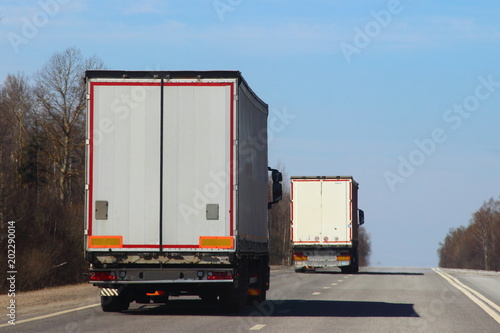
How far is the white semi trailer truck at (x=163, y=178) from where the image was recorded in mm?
14648

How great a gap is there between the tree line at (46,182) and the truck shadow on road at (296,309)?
8.89 meters

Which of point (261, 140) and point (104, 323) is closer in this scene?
point (104, 323)

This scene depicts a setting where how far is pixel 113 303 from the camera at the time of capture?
16.0 meters

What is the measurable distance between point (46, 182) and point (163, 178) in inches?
1952

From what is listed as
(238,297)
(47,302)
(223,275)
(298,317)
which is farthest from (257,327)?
(47,302)

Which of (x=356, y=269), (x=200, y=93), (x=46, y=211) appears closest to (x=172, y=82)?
(x=200, y=93)

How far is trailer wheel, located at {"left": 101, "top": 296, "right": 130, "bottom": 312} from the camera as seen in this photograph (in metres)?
15.9

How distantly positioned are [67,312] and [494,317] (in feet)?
24.8

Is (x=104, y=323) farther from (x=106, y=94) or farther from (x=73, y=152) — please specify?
(x=73, y=152)

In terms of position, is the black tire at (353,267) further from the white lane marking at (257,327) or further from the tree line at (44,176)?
the white lane marking at (257,327)

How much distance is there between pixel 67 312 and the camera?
1602 centimetres

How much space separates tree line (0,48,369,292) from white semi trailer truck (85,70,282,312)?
11315 mm

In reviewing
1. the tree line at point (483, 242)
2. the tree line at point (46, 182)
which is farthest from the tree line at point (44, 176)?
the tree line at point (483, 242)

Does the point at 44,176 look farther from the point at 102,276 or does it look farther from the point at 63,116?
the point at 102,276
